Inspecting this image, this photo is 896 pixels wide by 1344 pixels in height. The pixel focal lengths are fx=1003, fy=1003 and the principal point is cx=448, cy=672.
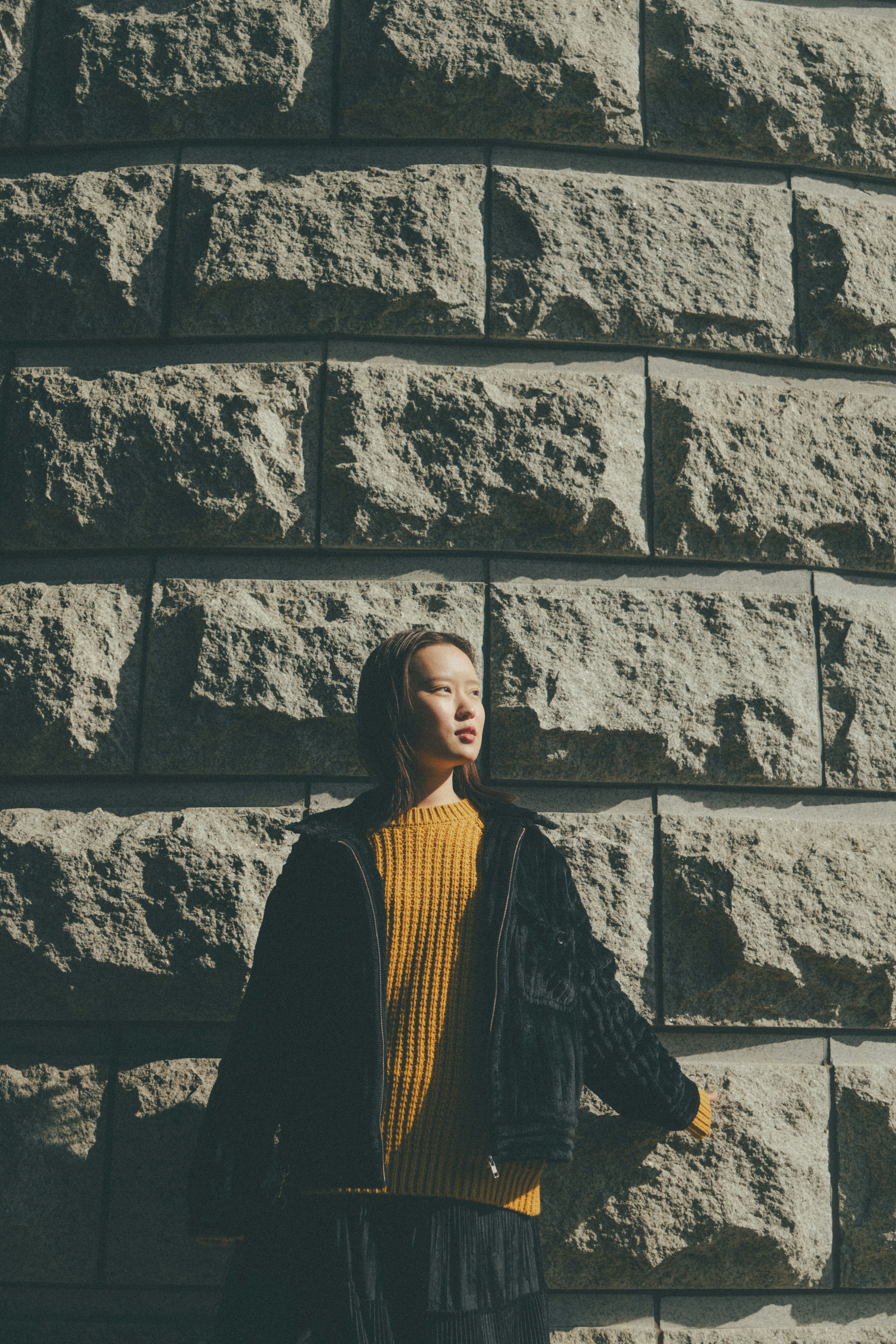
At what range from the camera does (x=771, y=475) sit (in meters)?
2.69

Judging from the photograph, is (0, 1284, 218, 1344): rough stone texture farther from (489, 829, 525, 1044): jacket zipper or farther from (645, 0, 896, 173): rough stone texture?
(645, 0, 896, 173): rough stone texture

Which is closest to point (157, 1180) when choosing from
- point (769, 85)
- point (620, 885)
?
point (620, 885)

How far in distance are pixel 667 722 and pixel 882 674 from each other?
61cm

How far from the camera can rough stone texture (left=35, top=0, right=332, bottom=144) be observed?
277 centimetres

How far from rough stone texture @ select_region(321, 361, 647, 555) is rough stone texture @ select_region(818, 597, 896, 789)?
1.87ft

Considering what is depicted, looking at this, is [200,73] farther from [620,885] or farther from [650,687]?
[620,885]

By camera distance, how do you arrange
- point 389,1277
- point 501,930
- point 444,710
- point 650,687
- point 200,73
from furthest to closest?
point 200,73 < point 650,687 < point 444,710 < point 501,930 < point 389,1277

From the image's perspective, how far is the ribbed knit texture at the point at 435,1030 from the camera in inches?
69.7

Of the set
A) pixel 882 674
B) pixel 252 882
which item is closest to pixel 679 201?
pixel 882 674

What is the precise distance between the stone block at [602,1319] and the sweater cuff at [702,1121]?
0.56m

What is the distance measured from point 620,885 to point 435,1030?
31.1 inches

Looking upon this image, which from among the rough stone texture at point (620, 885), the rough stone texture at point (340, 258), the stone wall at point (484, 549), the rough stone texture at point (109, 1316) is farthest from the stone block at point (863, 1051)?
the rough stone texture at point (340, 258)

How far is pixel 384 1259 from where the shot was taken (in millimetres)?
1759

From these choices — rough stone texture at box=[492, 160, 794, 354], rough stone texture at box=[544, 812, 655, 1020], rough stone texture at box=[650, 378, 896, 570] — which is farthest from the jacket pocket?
rough stone texture at box=[492, 160, 794, 354]
